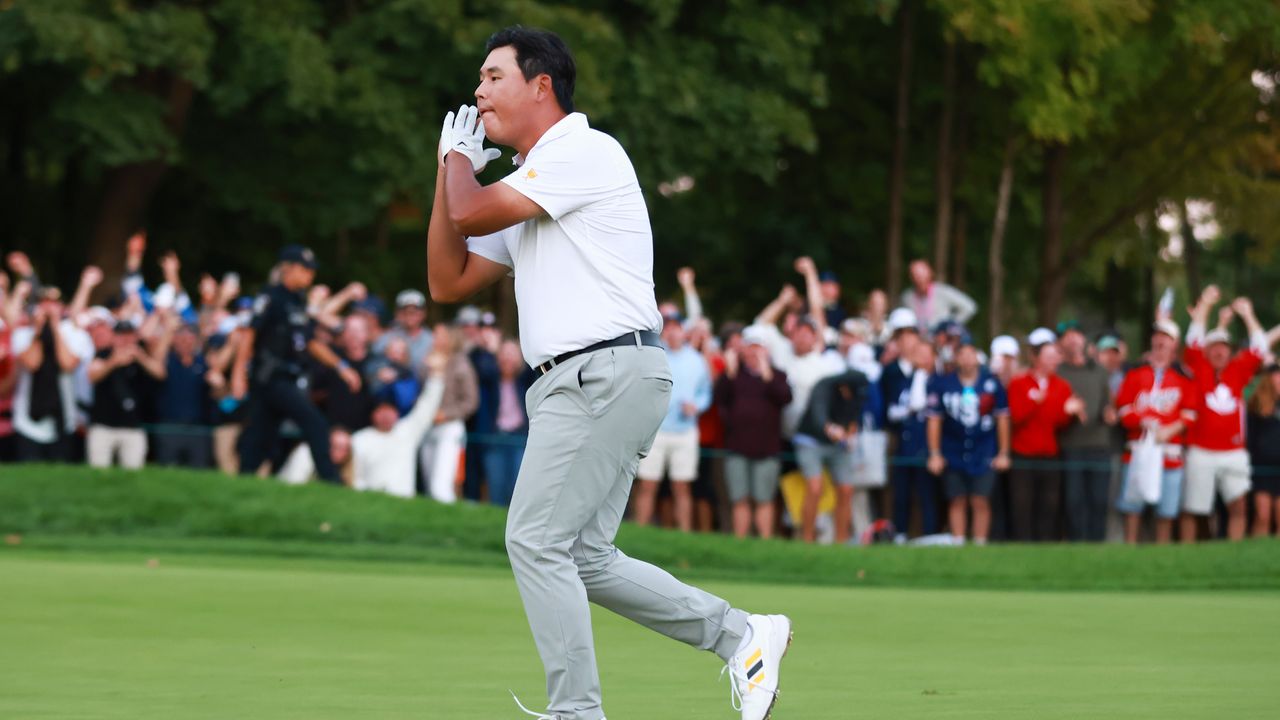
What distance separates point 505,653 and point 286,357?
317 inches

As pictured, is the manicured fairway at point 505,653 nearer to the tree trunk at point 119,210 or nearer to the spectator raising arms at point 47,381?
the spectator raising arms at point 47,381

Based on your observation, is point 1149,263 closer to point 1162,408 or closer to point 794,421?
point 1162,408

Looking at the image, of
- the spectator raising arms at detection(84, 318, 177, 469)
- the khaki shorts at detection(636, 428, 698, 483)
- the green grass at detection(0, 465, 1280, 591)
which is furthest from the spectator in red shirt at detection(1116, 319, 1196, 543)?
the spectator raising arms at detection(84, 318, 177, 469)

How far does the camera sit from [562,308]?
5660 mm

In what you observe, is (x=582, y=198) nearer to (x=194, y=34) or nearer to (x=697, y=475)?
(x=697, y=475)

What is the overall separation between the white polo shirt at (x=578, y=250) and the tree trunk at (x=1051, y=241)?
26.5m

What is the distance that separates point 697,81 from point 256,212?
6.73 metres

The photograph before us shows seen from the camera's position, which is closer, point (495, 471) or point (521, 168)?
point (521, 168)

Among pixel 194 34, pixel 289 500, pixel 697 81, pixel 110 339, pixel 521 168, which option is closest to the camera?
pixel 521 168

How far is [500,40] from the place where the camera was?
5820 mm

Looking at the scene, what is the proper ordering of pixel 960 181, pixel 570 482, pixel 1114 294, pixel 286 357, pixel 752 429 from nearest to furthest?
pixel 570 482 → pixel 286 357 → pixel 752 429 → pixel 960 181 → pixel 1114 294

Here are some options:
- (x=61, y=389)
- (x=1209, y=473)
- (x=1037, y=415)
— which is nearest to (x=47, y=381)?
(x=61, y=389)

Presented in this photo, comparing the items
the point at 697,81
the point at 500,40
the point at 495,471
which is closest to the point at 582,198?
the point at 500,40

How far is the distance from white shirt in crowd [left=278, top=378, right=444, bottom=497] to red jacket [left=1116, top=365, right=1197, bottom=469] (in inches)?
234
